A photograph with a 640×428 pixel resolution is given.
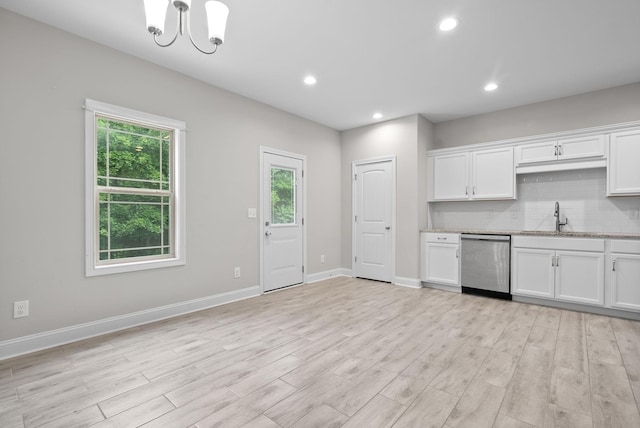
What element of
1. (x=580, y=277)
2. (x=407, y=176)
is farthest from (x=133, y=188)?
(x=580, y=277)

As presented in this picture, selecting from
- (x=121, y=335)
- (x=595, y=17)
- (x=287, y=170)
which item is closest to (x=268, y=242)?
(x=287, y=170)

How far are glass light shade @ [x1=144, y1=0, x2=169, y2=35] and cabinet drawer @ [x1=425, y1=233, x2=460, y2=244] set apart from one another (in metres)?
4.22

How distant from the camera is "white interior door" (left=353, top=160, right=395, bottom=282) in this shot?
5.09 metres

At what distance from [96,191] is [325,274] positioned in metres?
3.60

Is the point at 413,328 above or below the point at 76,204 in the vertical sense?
below

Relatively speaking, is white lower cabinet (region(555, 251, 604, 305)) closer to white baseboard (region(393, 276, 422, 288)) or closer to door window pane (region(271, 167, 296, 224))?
white baseboard (region(393, 276, 422, 288))

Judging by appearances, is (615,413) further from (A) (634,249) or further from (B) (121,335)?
(B) (121,335)

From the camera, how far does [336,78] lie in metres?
3.62

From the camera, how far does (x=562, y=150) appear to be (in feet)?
13.0

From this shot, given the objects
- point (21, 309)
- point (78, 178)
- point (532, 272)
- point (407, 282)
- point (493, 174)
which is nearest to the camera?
point (21, 309)

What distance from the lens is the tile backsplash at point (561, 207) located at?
3826 millimetres

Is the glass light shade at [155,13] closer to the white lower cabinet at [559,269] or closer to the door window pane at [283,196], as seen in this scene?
the door window pane at [283,196]

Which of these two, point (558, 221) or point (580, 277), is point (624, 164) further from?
point (580, 277)

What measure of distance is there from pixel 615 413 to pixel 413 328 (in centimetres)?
151
